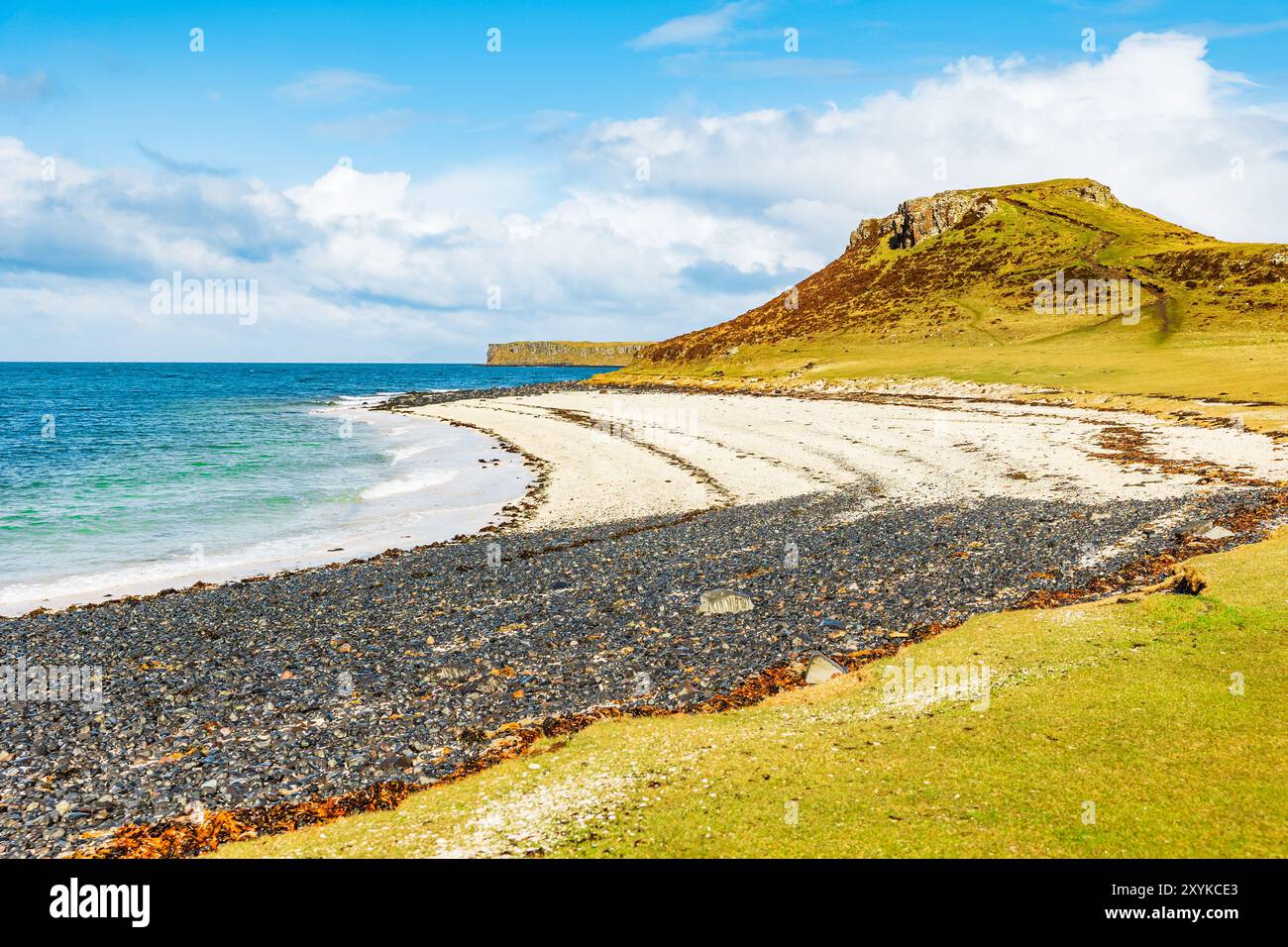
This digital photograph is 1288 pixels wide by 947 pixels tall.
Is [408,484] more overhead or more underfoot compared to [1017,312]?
more underfoot

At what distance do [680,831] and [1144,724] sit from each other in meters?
6.71

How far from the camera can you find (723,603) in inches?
746

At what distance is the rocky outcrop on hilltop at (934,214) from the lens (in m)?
164

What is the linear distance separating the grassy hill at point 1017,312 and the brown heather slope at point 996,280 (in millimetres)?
394

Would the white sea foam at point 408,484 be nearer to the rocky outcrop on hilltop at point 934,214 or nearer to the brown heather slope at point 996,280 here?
the brown heather slope at point 996,280

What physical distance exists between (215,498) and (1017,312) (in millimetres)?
120106

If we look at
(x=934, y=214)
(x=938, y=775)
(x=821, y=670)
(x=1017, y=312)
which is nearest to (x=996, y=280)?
(x=1017, y=312)

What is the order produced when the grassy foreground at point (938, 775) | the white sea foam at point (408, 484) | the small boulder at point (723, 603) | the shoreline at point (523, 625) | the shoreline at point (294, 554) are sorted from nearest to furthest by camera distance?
the grassy foreground at point (938, 775) → the shoreline at point (523, 625) → the small boulder at point (723, 603) → the shoreline at point (294, 554) → the white sea foam at point (408, 484)

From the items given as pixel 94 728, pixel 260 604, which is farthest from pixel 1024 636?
pixel 260 604

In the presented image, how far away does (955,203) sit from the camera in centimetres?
16650

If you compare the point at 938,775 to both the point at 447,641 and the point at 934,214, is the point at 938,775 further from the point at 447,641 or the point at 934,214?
the point at 934,214

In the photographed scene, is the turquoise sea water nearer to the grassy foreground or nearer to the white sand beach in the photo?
the white sand beach

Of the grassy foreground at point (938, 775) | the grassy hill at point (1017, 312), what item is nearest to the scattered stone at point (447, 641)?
the grassy foreground at point (938, 775)

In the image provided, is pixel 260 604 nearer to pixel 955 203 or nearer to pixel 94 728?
pixel 94 728
